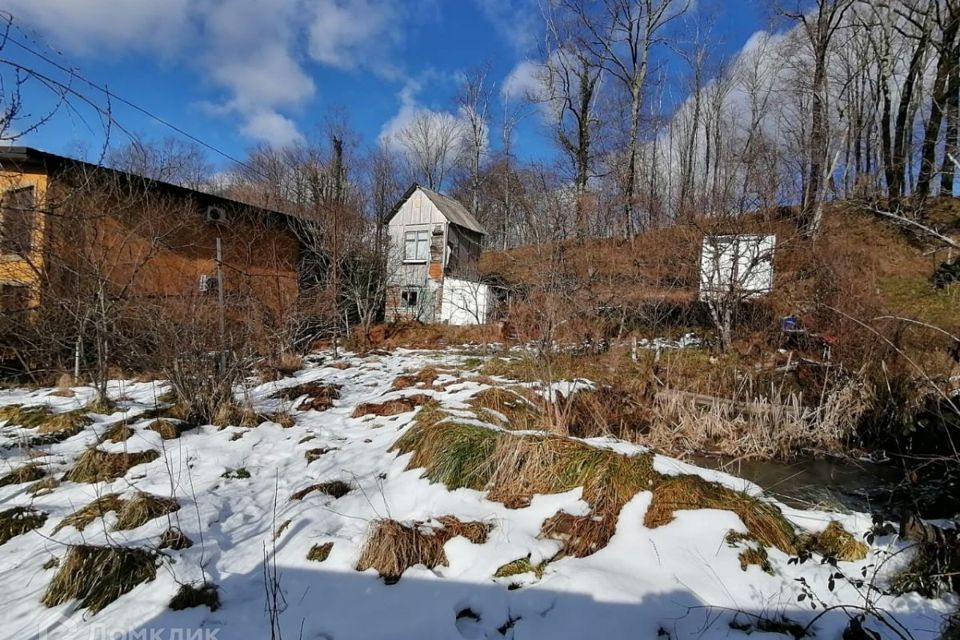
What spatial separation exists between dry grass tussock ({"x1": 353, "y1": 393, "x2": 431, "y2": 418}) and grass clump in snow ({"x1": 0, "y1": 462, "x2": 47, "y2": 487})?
3.25 m

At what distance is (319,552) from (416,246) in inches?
714

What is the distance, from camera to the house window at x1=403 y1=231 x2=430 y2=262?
795 inches

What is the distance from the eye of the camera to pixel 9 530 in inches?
130

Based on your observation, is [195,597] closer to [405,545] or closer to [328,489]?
[405,545]

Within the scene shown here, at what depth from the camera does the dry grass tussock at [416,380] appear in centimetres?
802

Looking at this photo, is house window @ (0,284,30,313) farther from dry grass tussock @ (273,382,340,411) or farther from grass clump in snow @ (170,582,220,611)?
grass clump in snow @ (170,582,220,611)

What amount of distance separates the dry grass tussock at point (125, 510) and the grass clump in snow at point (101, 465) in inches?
28.2

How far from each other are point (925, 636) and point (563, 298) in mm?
7484

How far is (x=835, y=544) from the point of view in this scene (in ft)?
10.4

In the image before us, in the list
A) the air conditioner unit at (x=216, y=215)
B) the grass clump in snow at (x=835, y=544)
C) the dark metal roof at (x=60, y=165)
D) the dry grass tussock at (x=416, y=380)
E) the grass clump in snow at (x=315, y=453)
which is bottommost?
the grass clump in snow at (x=315, y=453)

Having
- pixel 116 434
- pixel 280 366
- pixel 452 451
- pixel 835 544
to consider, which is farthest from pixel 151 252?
pixel 835 544

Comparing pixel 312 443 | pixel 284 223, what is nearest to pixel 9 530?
pixel 312 443

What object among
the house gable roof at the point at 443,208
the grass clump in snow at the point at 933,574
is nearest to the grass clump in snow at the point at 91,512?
the grass clump in snow at the point at 933,574

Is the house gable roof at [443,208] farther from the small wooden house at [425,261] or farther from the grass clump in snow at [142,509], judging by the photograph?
the grass clump in snow at [142,509]
